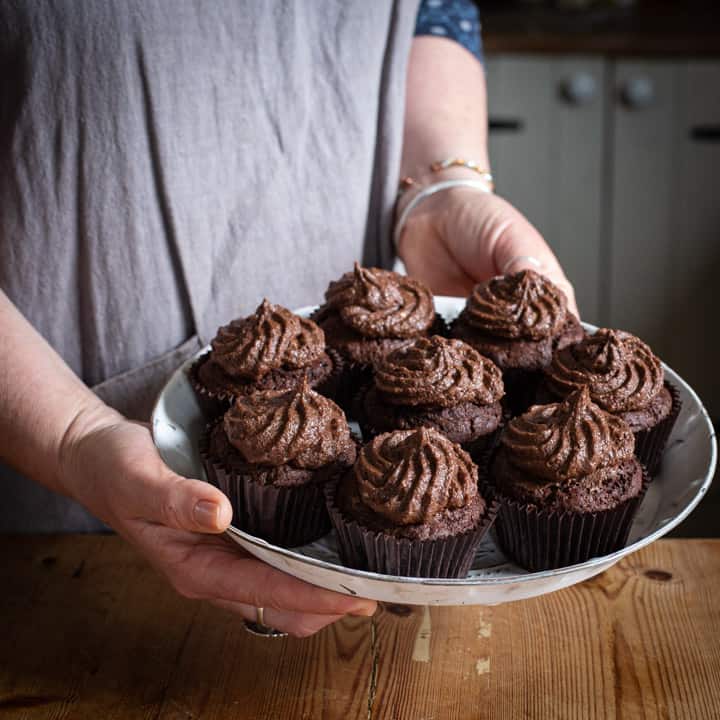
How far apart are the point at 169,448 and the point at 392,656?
604 millimetres

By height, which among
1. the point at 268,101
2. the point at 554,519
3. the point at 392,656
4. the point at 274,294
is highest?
the point at 268,101

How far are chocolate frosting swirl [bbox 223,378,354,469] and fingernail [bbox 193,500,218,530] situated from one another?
0.33 metres

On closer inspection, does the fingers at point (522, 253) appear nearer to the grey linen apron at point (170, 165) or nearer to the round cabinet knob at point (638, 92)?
the grey linen apron at point (170, 165)

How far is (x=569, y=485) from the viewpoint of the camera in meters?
1.84

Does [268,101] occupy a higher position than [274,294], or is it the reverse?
[268,101]

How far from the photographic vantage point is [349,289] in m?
2.32

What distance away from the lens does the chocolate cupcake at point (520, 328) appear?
2.24 meters

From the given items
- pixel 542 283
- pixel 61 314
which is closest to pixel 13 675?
pixel 61 314

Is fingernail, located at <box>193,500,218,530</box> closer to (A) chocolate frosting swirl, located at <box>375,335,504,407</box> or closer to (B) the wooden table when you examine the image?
(B) the wooden table

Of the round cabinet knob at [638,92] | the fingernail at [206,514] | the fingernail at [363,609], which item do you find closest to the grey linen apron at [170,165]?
the fingernail at [206,514]

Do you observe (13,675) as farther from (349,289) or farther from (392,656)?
(349,289)

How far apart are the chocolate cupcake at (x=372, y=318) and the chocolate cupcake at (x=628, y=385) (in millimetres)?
364

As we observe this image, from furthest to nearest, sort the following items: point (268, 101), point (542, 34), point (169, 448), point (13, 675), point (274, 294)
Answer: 1. point (542, 34)
2. point (274, 294)
3. point (268, 101)
4. point (169, 448)
5. point (13, 675)

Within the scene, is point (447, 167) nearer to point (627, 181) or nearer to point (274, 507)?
point (274, 507)
